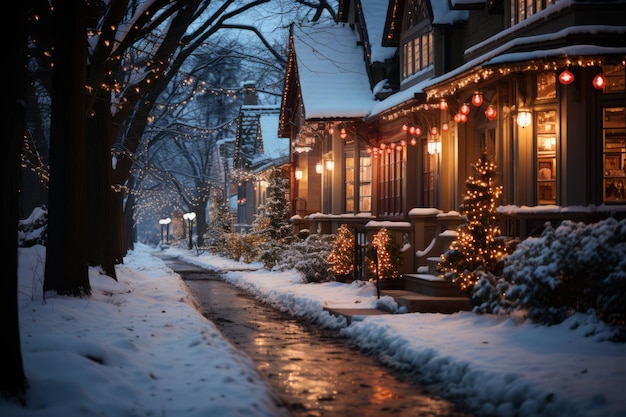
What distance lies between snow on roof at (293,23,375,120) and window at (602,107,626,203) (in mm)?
11117

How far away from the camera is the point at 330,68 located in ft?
99.2

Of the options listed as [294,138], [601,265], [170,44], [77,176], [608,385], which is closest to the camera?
[608,385]

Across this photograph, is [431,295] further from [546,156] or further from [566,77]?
[566,77]

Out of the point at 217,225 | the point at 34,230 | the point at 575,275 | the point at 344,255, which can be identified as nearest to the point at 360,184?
the point at 344,255

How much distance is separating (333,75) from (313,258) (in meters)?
7.65

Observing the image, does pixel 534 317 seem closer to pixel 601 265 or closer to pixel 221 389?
pixel 601 265

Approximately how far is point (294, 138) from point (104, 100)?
19.5m

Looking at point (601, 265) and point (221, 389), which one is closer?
point (221, 389)

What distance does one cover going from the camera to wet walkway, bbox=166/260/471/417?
857 cm

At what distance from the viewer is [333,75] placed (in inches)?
1174

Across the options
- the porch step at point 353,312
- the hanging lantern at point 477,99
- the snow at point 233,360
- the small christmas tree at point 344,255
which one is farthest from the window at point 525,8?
the small christmas tree at point 344,255

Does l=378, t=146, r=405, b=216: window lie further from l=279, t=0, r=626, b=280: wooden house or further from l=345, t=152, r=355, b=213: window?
l=345, t=152, r=355, b=213: window

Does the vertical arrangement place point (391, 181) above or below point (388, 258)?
above

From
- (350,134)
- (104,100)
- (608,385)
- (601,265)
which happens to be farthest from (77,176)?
(350,134)
